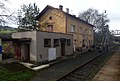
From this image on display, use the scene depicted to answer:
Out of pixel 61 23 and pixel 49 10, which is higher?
pixel 49 10

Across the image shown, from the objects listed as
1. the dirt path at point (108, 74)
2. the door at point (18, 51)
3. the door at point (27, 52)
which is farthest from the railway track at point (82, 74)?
the door at point (18, 51)

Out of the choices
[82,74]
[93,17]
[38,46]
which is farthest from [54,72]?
[93,17]

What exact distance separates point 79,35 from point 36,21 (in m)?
9.46

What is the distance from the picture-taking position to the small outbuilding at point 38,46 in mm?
19000

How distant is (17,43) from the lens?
2117 cm

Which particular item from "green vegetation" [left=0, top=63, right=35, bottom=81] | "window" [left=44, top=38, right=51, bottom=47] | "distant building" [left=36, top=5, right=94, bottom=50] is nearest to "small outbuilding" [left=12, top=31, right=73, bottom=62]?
"window" [left=44, top=38, right=51, bottom=47]

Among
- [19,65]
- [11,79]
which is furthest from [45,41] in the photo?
[11,79]

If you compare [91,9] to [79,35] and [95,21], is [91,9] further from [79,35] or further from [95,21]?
[79,35]

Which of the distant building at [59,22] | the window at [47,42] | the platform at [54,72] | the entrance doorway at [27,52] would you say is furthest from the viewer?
the distant building at [59,22]

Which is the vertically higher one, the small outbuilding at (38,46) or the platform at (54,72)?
the small outbuilding at (38,46)

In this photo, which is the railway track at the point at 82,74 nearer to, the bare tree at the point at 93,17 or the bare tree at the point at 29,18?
the bare tree at the point at 29,18

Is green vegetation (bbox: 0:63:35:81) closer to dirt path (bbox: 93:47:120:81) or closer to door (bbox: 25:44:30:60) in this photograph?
door (bbox: 25:44:30:60)

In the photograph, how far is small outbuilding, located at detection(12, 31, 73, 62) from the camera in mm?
19000

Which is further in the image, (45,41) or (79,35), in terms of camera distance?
(79,35)
